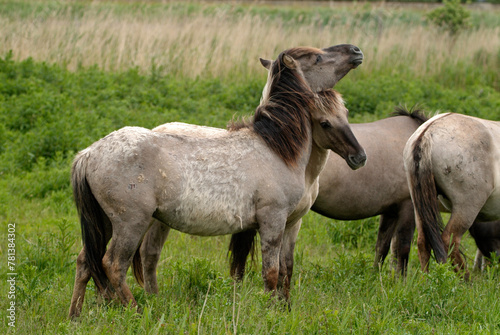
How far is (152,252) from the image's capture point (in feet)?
16.7

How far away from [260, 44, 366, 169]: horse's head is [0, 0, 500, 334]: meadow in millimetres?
1176

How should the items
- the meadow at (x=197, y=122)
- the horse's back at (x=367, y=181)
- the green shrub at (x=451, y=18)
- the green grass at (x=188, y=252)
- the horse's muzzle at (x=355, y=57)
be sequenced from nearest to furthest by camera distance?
the green grass at (x=188, y=252) → the meadow at (x=197, y=122) → the horse's muzzle at (x=355, y=57) → the horse's back at (x=367, y=181) → the green shrub at (x=451, y=18)

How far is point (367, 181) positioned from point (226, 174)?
2191 mm

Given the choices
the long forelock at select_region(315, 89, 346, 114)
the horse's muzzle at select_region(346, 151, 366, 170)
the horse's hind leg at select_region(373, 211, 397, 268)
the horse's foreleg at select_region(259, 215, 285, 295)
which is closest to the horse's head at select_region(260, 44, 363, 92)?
the long forelock at select_region(315, 89, 346, 114)

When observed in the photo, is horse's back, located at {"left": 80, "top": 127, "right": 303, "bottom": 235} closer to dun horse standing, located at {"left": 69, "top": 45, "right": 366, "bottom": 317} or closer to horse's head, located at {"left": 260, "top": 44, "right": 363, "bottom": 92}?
dun horse standing, located at {"left": 69, "top": 45, "right": 366, "bottom": 317}

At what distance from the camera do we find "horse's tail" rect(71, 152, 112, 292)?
3.97 m

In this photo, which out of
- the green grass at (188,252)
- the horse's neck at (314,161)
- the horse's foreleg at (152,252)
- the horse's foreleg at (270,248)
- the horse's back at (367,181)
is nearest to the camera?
the green grass at (188,252)

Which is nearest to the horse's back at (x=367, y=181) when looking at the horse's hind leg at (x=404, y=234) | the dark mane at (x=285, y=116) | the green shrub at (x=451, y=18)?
the horse's hind leg at (x=404, y=234)

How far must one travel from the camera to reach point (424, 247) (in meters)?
5.21

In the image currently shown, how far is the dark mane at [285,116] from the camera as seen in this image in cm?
450

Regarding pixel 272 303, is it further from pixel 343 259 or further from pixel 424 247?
pixel 424 247

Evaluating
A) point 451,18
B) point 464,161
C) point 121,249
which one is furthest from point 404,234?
point 451,18

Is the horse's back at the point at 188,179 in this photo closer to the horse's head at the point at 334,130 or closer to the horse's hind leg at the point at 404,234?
the horse's head at the point at 334,130

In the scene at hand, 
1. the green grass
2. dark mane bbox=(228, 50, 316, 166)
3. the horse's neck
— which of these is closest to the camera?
the green grass
